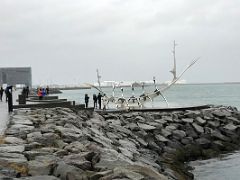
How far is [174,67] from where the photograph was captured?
3130cm

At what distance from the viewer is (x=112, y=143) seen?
1405cm

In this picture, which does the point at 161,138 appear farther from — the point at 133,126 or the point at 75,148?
the point at 75,148

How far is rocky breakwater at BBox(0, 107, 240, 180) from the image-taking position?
26.2 ft

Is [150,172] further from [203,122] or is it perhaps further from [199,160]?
[203,122]

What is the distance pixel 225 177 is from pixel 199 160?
3.74 metres

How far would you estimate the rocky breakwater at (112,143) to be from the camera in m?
7.97

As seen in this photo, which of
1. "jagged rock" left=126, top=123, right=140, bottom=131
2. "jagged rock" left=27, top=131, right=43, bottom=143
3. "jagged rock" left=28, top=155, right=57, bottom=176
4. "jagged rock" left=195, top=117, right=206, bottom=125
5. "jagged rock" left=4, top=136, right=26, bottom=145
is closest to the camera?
"jagged rock" left=28, top=155, right=57, bottom=176

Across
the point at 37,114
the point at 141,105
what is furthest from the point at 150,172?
the point at 141,105

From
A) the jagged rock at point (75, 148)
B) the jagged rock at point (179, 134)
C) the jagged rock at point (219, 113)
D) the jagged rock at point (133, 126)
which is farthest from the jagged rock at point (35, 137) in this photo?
the jagged rock at point (219, 113)

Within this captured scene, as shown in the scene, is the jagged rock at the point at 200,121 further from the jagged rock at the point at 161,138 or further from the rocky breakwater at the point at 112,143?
the jagged rock at the point at 161,138

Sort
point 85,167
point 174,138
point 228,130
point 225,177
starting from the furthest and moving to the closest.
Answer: point 228,130, point 174,138, point 225,177, point 85,167

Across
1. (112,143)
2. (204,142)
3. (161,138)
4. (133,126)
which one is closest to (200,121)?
(204,142)

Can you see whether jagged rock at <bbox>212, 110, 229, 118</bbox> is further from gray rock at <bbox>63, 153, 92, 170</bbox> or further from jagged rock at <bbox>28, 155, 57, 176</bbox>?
jagged rock at <bbox>28, 155, 57, 176</bbox>

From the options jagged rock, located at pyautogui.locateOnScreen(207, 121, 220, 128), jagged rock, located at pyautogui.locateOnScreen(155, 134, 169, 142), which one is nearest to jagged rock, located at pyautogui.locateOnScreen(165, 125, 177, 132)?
jagged rock, located at pyautogui.locateOnScreen(155, 134, 169, 142)
